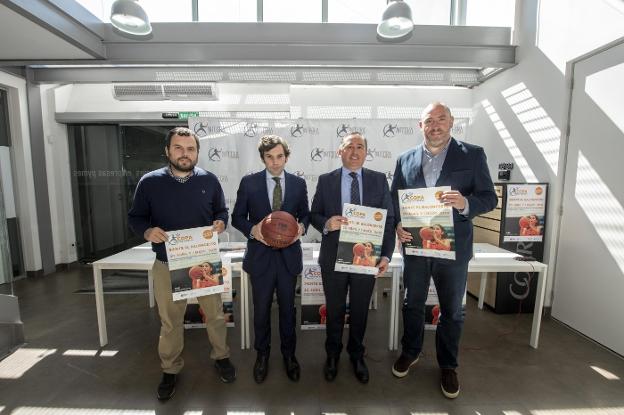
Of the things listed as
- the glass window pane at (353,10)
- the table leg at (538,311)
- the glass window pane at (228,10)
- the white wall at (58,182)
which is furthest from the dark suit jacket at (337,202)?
the white wall at (58,182)

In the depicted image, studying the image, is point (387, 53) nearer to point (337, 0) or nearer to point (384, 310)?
point (337, 0)

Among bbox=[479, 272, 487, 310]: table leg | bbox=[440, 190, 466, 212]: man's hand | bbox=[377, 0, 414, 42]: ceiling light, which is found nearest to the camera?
bbox=[440, 190, 466, 212]: man's hand

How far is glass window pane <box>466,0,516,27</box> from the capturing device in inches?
152

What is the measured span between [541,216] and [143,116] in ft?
19.2

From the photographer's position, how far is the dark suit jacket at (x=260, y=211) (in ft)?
6.80

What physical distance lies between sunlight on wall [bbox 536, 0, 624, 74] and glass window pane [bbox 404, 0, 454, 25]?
3.99 feet

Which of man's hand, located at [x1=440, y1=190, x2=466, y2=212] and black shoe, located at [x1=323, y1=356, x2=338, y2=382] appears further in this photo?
black shoe, located at [x1=323, y1=356, x2=338, y2=382]

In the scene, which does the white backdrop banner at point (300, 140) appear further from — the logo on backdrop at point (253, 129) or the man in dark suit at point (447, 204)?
the man in dark suit at point (447, 204)

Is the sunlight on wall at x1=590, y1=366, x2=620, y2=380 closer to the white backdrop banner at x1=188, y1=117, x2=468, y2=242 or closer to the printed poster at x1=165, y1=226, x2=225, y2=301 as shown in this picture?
the white backdrop banner at x1=188, y1=117, x2=468, y2=242

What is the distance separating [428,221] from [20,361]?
3.58 m

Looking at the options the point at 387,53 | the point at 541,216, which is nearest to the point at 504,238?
the point at 541,216

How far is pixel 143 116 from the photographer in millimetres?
4852

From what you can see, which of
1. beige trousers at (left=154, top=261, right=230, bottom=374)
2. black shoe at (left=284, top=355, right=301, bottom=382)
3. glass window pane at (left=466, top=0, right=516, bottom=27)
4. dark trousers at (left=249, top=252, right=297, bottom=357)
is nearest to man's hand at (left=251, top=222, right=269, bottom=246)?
dark trousers at (left=249, top=252, right=297, bottom=357)

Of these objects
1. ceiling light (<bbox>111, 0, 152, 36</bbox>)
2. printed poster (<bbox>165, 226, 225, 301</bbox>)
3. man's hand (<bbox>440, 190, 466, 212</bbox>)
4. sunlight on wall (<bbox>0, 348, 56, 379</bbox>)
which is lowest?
sunlight on wall (<bbox>0, 348, 56, 379</bbox>)
